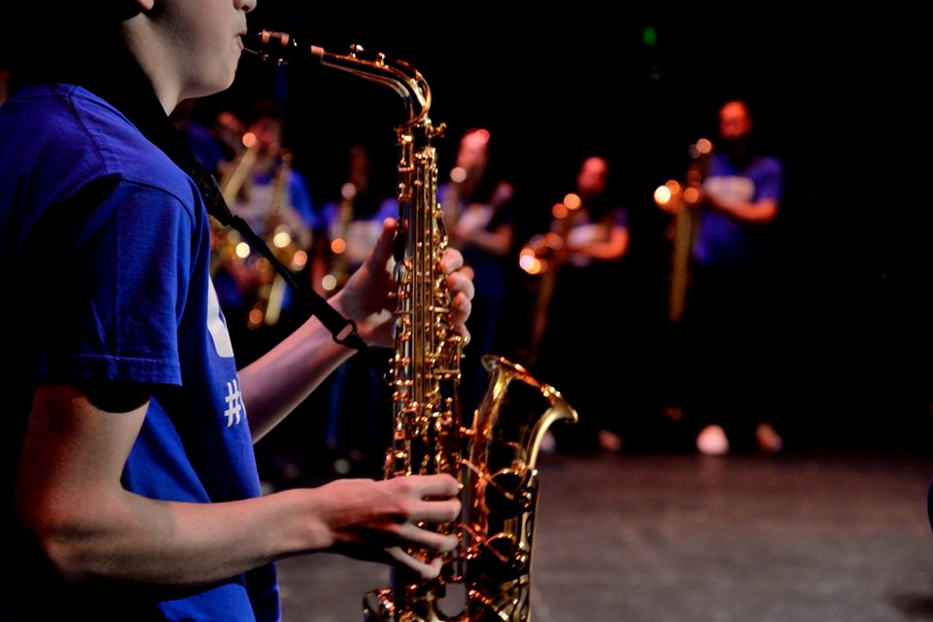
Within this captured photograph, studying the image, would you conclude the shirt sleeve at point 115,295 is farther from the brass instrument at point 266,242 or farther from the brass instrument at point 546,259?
the brass instrument at point 546,259

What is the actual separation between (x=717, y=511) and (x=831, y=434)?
298 cm

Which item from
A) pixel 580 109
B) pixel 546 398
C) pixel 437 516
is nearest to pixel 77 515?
pixel 437 516

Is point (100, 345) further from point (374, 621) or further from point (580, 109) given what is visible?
point (580, 109)

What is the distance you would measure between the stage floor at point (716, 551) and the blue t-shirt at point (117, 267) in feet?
8.64

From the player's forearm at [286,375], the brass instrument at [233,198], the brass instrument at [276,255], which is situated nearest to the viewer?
the player's forearm at [286,375]

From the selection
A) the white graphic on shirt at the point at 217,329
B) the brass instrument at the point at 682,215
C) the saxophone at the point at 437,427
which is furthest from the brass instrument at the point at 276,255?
the white graphic on shirt at the point at 217,329

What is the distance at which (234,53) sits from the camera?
1355 millimetres

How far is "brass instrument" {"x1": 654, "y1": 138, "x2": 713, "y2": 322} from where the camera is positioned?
6883mm

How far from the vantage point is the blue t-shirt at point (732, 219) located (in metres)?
6.62

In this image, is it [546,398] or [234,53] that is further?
[546,398]

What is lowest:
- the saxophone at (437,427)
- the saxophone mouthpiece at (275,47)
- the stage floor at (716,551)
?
the stage floor at (716,551)

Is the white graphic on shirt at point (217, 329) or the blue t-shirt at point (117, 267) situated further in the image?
the white graphic on shirt at point (217, 329)

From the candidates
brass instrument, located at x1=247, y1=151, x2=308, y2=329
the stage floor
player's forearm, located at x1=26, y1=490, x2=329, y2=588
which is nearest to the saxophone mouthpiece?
player's forearm, located at x1=26, y1=490, x2=329, y2=588

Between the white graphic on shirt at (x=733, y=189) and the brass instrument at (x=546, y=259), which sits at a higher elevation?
the white graphic on shirt at (x=733, y=189)
